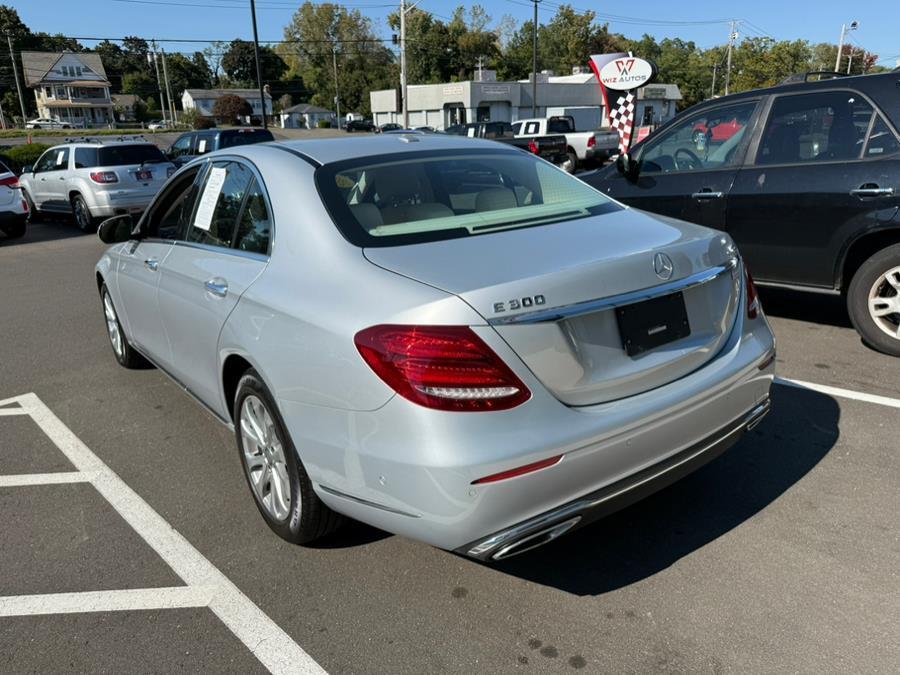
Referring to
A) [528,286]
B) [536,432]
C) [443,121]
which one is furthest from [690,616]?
[443,121]

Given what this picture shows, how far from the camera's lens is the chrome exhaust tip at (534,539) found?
2.26m

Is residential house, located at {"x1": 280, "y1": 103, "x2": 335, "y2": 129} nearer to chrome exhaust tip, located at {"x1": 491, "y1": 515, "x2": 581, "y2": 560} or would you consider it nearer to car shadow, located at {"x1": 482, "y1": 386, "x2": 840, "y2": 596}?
car shadow, located at {"x1": 482, "y1": 386, "x2": 840, "y2": 596}

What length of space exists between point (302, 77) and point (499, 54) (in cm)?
3733

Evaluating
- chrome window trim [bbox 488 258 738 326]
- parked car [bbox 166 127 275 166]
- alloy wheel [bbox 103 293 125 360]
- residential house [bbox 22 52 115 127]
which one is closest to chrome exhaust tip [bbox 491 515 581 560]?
chrome window trim [bbox 488 258 738 326]

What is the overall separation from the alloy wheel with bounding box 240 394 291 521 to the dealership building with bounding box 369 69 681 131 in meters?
54.7

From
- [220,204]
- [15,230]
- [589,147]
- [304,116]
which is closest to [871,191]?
[220,204]

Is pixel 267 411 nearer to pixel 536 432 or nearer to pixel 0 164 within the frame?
pixel 536 432

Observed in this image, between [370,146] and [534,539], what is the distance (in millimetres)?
2085

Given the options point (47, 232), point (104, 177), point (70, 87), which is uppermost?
point (70, 87)

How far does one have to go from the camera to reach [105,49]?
140 meters

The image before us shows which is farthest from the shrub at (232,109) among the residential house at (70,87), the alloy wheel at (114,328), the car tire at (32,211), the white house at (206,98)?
the alloy wheel at (114,328)

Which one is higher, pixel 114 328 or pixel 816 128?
pixel 816 128

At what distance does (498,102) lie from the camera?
61906 millimetres

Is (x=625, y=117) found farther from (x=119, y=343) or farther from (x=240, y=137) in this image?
(x=119, y=343)
